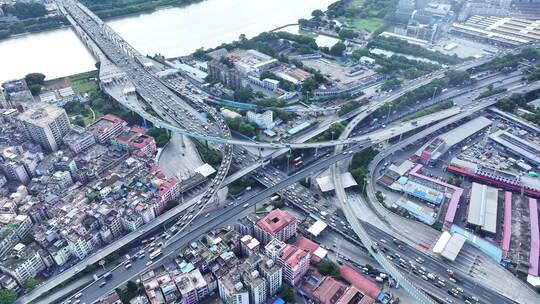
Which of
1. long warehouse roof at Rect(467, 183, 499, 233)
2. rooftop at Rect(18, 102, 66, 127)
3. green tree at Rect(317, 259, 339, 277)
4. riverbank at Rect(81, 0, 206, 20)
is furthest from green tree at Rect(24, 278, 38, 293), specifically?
riverbank at Rect(81, 0, 206, 20)

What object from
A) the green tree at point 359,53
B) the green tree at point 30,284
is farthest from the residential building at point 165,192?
the green tree at point 359,53

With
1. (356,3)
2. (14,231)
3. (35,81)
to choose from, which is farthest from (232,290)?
(356,3)

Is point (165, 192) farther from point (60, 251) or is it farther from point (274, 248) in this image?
point (274, 248)

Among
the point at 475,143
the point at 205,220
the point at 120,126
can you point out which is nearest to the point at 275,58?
the point at 120,126

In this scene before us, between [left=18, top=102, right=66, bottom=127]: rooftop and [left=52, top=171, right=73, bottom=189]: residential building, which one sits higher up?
[left=18, top=102, right=66, bottom=127]: rooftop

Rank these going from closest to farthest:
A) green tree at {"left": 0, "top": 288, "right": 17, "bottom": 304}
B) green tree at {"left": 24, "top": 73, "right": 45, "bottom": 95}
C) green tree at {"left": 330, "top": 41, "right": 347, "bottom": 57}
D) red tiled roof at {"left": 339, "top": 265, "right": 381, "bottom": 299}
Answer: green tree at {"left": 0, "top": 288, "right": 17, "bottom": 304}
red tiled roof at {"left": 339, "top": 265, "right": 381, "bottom": 299}
green tree at {"left": 24, "top": 73, "right": 45, "bottom": 95}
green tree at {"left": 330, "top": 41, "right": 347, "bottom": 57}

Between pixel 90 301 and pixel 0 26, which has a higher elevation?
pixel 0 26

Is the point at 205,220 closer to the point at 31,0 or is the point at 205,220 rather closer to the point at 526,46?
the point at 526,46

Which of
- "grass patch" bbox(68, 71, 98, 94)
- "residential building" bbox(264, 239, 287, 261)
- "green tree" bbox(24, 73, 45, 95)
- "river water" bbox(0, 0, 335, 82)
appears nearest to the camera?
"residential building" bbox(264, 239, 287, 261)

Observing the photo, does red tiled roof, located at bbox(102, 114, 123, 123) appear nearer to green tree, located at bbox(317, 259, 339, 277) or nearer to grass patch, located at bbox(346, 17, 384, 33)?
green tree, located at bbox(317, 259, 339, 277)
